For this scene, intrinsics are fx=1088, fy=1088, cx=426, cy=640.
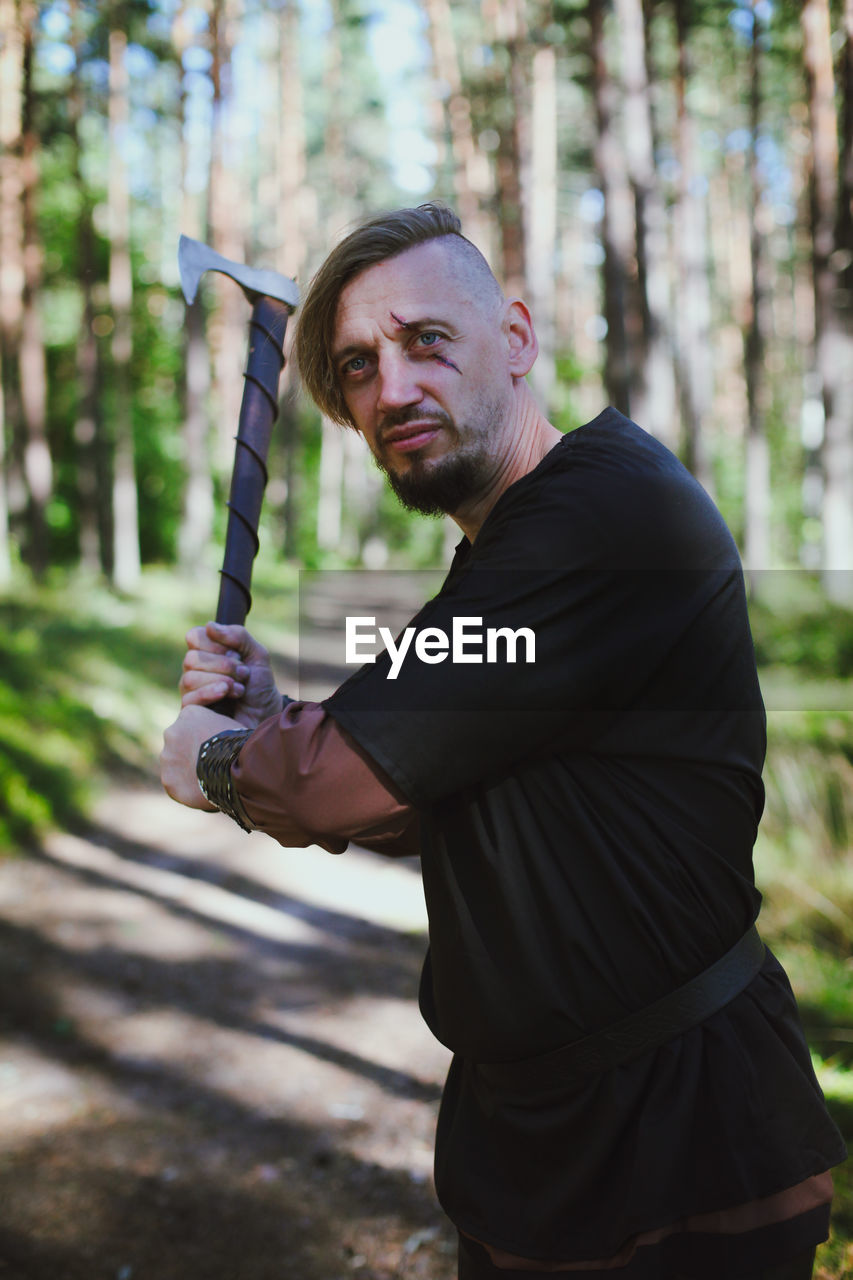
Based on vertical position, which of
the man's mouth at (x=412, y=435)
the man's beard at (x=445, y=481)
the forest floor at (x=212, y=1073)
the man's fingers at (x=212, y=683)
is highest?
the man's mouth at (x=412, y=435)

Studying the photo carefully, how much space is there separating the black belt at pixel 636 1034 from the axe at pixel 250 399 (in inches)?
47.7

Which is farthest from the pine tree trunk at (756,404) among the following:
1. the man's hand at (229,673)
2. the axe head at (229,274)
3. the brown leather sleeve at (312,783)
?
the brown leather sleeve at (312,783)

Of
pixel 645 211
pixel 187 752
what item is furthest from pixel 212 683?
pixel 645 211

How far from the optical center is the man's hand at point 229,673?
2184 millimetres

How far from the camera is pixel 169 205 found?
39.9 metres

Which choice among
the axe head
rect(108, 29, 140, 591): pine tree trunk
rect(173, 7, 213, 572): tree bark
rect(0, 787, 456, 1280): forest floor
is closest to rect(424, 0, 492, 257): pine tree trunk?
rect(173, 7, 213, 572): tree bark

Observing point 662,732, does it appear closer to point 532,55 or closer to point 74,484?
point 532,55

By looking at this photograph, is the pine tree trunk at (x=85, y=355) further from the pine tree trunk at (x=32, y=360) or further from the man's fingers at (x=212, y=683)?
the man's fingers at (x=212, y=683)

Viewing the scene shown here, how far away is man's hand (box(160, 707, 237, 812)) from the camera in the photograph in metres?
1.92

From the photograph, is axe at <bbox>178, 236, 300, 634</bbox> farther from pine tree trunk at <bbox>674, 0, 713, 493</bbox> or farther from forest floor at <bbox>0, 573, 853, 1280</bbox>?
pine tree trunk at <bbox>674, 0, 713, 493</bbox>

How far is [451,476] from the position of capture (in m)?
1.91

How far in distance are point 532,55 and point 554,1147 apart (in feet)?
73.9

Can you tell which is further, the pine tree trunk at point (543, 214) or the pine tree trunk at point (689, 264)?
the pine tree trunk at point (543, 214)

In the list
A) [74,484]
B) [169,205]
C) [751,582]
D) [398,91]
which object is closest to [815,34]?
[751,582]
